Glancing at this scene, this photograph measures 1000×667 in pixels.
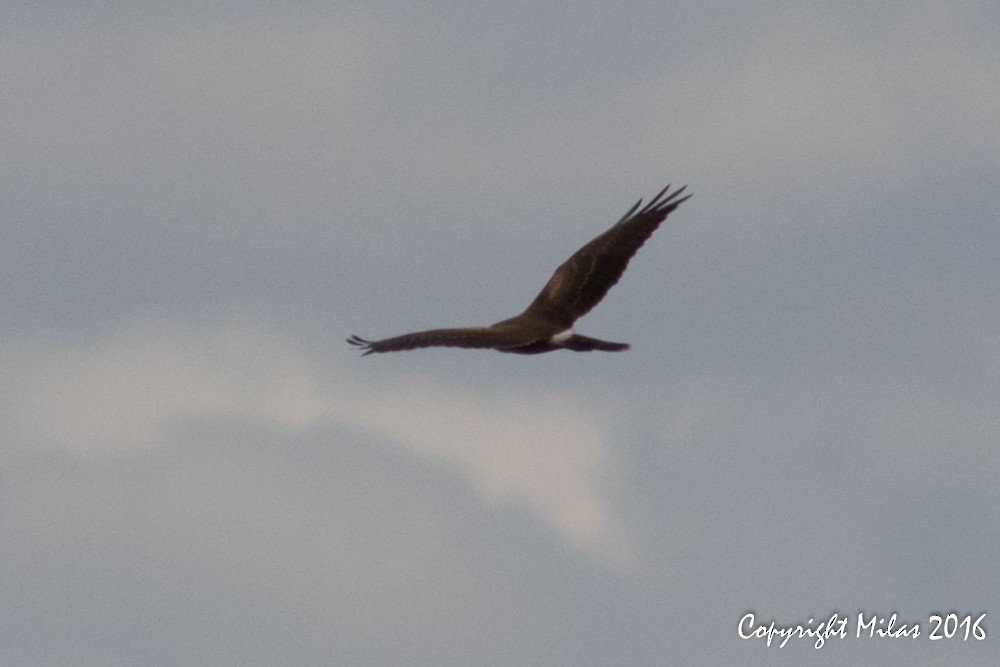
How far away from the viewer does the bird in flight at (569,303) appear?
39.2m

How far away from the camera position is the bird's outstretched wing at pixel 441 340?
3878cm

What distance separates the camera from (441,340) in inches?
1531

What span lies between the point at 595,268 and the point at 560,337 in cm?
162

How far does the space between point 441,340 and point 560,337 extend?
7.81 feet

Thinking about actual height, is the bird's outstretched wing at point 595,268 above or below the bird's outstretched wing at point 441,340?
above

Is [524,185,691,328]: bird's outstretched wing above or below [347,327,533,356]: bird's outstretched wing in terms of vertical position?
above

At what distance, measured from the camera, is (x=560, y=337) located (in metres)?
40.6

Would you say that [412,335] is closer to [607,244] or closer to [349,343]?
[349,343]

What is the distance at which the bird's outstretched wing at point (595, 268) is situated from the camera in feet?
135

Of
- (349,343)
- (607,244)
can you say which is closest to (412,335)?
(349,343)

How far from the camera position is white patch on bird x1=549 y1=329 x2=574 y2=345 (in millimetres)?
40469

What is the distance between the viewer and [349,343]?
39.4 meters

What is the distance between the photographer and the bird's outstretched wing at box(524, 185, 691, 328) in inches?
1623

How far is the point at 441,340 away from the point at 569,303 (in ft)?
9.99
